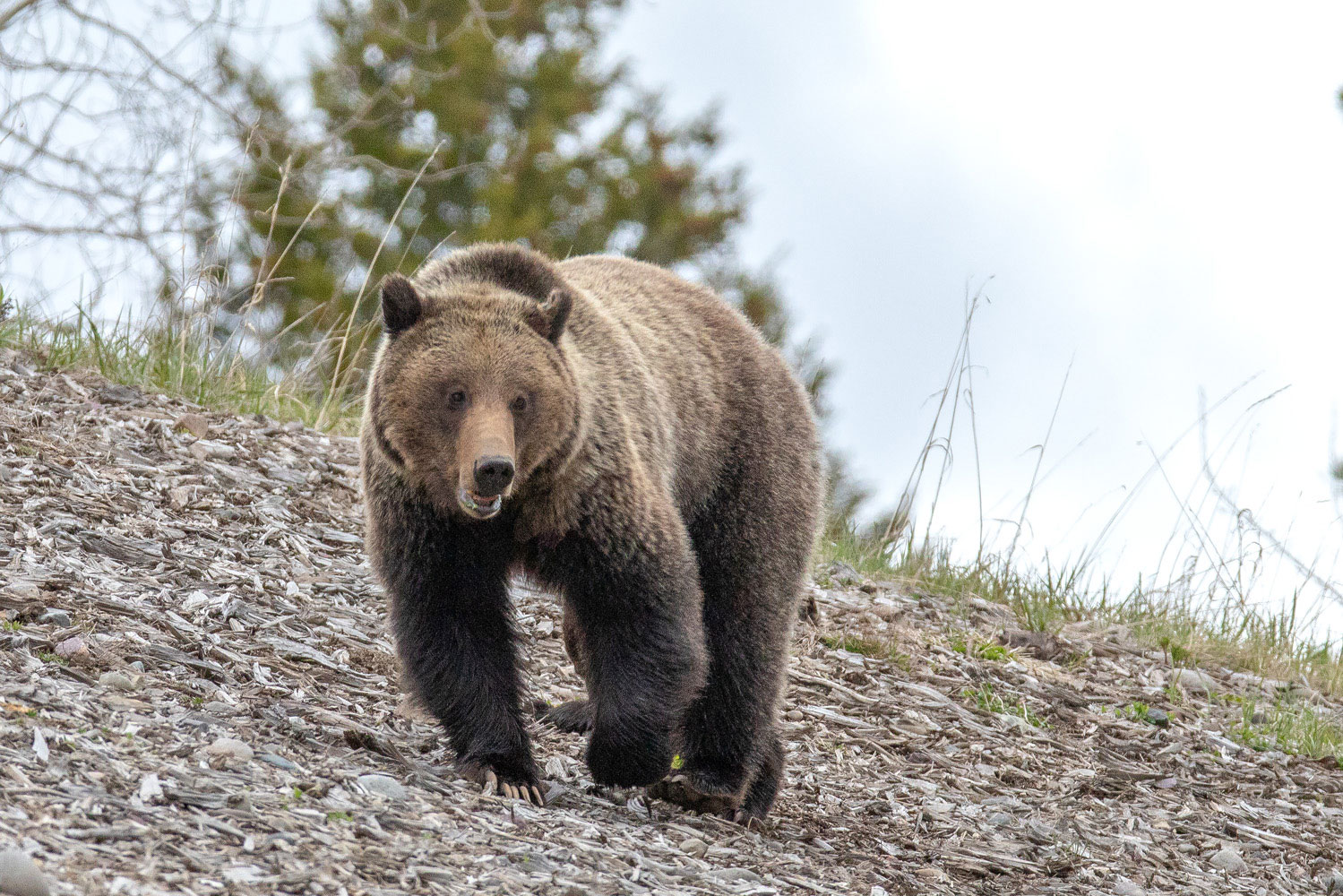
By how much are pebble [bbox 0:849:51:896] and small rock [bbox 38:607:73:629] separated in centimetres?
191

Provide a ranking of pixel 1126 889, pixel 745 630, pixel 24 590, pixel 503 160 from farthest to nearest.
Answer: pixel 503 160, pixel 745 630, pixel 1126 889, pixel 24 590

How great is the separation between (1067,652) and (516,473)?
4.62 metres

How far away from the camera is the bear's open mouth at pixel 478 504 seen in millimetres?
3859

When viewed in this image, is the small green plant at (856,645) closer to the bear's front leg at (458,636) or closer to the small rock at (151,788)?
the bear's front leg at (458,636)

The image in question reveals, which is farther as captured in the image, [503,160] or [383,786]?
[503,160]

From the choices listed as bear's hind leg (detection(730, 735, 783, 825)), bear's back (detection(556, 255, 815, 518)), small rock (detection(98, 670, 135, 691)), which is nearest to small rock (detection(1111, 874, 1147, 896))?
bear's hind leg (detection(730, 735, 783, 825))

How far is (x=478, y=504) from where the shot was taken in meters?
3.88

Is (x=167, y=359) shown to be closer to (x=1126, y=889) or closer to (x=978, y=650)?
(x=978, y=650)

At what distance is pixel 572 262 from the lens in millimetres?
5379

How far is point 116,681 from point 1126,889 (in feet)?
11.0

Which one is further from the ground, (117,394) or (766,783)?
(117,394)

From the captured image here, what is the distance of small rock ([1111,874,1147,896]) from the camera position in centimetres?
468

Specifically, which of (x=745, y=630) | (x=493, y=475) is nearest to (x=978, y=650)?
(x=745, y=630)

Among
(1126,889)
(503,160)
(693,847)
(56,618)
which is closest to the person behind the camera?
(693,847)
